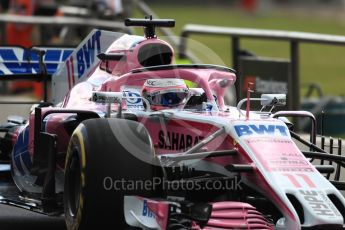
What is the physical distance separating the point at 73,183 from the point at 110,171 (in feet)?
2.04

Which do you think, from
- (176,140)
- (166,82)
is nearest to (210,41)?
(166,82)

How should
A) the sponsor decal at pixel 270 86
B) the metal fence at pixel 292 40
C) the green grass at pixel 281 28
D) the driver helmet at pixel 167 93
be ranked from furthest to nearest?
the green grass at pixel 281 28 → the sponsor decal at pixel 270 86 → the metal fence at pixel 292 40 → the driver helmet at pixel 167 93

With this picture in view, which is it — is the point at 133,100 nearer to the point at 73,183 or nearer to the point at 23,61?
the point at 73,183

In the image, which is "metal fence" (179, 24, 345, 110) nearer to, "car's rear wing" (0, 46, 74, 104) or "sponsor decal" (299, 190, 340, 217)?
"car's rear wing" (0, 46, 74, 104)

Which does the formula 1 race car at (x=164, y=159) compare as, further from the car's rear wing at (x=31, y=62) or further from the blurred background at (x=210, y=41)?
the car's rear wing at (x=31, y=62)

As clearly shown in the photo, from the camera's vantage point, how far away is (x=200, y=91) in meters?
8.77

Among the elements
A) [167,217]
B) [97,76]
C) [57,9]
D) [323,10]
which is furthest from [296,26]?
[167,217]

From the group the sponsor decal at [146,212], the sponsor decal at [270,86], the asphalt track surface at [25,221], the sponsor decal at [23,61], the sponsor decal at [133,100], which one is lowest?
the asphalt track surface at [25,221]

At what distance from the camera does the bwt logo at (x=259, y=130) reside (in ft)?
25.8

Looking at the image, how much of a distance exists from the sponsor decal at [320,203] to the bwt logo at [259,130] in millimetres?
677

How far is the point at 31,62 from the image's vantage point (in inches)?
435

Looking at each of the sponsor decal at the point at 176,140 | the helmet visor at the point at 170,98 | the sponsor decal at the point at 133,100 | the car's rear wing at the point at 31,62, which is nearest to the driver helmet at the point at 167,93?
the helmet visor at the point at 170,98

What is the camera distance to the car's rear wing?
10844mm

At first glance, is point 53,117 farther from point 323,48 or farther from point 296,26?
point 296,26
